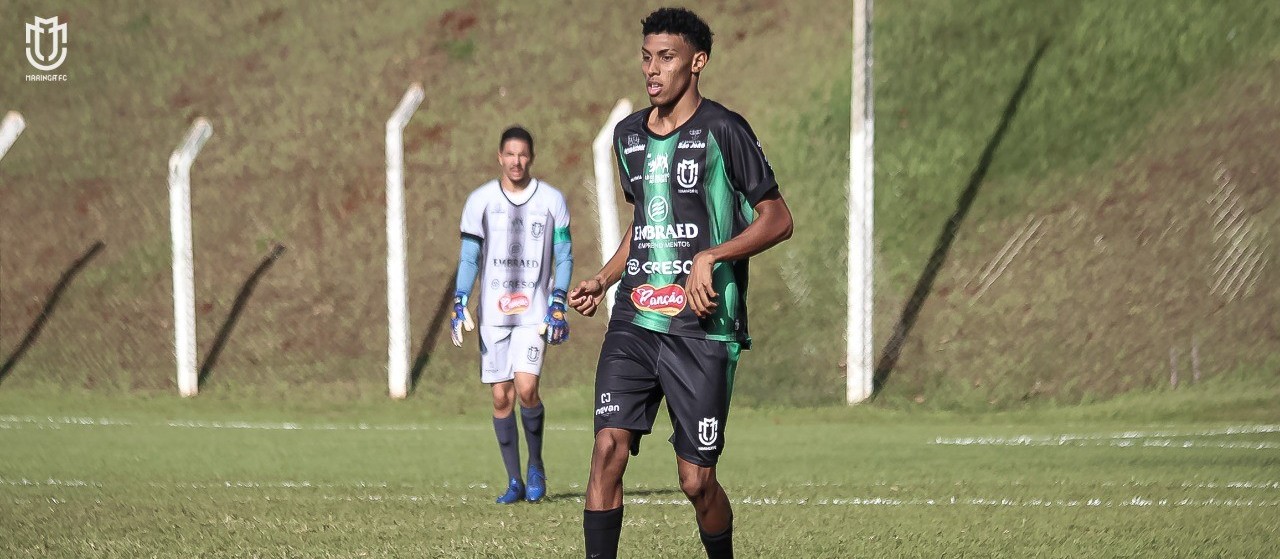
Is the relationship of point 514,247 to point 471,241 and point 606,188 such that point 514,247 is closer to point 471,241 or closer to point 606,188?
point 471,241

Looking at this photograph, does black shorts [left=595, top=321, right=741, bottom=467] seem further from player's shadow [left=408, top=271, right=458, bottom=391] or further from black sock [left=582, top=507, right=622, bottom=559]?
player's shadow [left=408, top=271, right=458, bottom=391]

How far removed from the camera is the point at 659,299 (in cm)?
624

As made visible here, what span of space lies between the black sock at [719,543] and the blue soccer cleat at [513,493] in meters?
3.58

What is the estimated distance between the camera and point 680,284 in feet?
20.4

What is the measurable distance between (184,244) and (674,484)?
962 cm

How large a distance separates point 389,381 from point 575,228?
11.9 ft

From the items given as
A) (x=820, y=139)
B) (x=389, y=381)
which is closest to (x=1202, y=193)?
(x=820, y=139)

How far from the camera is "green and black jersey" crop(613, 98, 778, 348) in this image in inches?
→ 244

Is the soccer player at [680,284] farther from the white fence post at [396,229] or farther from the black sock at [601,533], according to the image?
the white fence post at [396,229]

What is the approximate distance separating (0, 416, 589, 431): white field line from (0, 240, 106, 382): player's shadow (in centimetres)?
435

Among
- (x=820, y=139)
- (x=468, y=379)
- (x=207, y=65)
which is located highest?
(x=207, y=65)

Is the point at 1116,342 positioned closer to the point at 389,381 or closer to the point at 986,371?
the point at 986,371

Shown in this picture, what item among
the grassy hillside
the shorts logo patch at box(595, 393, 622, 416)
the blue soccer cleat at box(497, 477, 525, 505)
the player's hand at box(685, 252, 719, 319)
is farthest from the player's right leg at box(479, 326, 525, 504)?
the grassy hillside

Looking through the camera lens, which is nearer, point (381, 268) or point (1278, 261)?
point (1278, 261)
